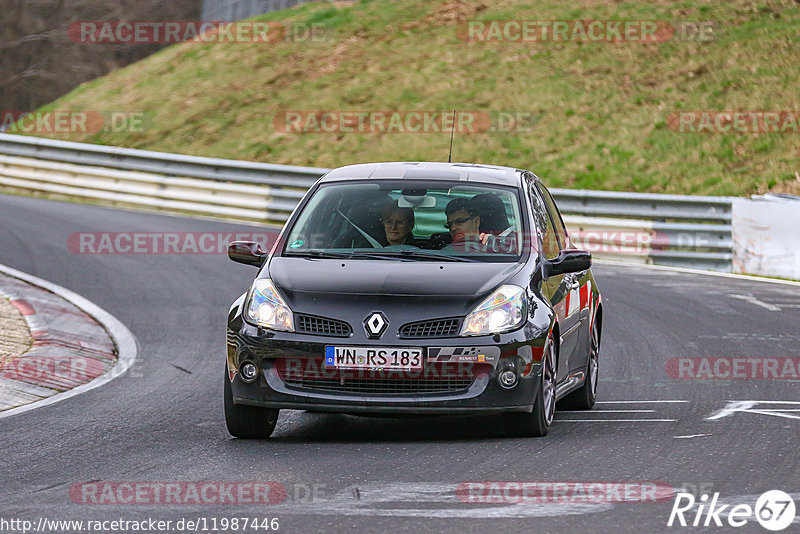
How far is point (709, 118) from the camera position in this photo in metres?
26.6

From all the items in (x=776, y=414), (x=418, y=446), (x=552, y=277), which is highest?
(x=552, y=277)

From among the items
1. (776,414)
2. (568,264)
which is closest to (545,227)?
(568,264)

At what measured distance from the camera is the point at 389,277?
777 centimetres

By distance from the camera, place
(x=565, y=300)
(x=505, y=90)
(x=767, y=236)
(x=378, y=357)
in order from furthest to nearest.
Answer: (x=505, y=90)
(x=767, y=236)
(x=565, y=300)
(x=378, y=357)

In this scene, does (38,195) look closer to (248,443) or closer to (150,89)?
(150,89)

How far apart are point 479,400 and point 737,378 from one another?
151 inches

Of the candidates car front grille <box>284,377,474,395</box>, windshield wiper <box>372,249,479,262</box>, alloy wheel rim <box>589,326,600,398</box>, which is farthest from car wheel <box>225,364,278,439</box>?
alloy wheel rim <box>589,326,600,398</box>

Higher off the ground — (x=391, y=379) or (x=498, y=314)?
(x=498, y=314)

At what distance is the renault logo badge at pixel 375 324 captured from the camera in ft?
24.6

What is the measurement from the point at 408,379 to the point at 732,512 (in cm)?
220

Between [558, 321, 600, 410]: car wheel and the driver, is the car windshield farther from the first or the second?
[558, 321, 600, 410]: car wheel

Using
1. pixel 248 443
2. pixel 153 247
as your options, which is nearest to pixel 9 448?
pixel 248 443

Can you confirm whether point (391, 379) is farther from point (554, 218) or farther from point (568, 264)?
point (554, 218)

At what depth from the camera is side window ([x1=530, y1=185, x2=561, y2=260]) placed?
8.77 m
